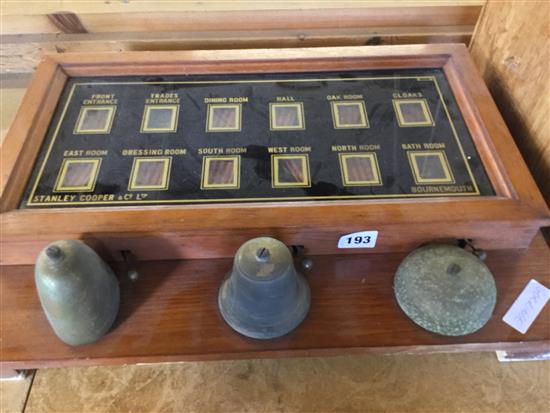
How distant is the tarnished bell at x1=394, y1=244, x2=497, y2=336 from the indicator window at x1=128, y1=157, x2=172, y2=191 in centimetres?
41

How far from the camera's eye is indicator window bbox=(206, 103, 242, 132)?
0.88 metres

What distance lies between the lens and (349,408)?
2.43ft

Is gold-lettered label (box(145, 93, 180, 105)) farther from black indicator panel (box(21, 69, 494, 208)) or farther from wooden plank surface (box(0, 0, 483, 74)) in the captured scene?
wooden plank surface (box(0, 0, 483, 74))

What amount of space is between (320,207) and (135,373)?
0.39m

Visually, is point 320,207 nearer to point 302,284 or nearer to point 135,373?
point 302,284

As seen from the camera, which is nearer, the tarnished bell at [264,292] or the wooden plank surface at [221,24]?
the tarnished bell at [264,292]

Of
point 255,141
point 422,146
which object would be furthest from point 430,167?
point 255,141

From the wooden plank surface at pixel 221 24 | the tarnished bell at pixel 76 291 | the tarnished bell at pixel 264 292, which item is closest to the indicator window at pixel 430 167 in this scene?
the tarnished bell at pixel 264 292

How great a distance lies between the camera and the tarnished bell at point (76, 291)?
624 millimetres

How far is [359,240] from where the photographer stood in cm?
77

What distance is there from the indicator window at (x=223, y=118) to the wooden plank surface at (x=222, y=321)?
24 centimetres

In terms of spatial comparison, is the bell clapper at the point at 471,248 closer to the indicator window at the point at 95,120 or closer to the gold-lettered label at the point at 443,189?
the gold-lettered label at the point at 443,189

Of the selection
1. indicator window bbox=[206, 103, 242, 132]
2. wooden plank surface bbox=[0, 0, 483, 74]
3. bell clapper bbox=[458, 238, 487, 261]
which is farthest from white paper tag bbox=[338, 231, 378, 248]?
wooden plank surface bbox=[0, 0, 483, 74]

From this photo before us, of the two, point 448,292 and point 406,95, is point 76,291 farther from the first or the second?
point 406,95
